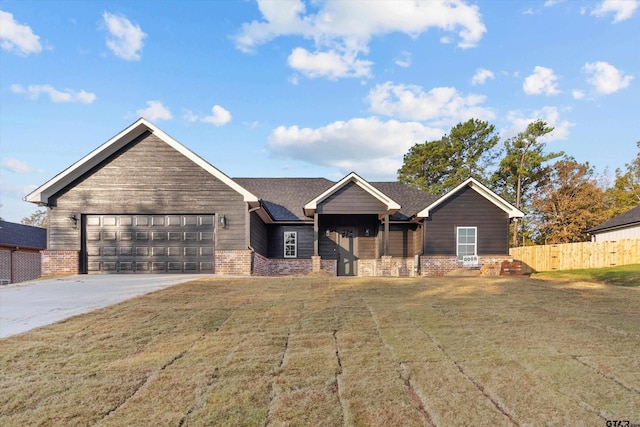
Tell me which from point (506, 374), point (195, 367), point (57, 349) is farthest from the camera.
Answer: point (57, 349)

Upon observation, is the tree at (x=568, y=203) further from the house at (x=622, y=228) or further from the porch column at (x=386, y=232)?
the porch column at (x=386, y=232)

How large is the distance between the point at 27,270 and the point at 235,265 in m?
17.1

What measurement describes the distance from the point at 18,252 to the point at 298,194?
54.2 feet

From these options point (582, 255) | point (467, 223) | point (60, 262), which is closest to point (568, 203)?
point (582, 255)

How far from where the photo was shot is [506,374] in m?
3.89

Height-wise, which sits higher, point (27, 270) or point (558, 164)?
point (558, 164)

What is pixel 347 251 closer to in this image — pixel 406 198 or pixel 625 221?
pixel 406 198

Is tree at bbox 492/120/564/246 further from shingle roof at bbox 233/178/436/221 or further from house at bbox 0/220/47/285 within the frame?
house at bbox 0/220/47/285

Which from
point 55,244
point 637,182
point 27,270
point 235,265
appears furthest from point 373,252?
point 637,182

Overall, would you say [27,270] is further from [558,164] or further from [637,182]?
[637,182]

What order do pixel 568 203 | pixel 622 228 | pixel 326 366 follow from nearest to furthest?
1. pixel 326 366
2. pixel 622 228
3. pixel 568 203

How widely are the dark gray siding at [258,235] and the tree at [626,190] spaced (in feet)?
110

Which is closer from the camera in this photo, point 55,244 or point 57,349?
point 57,349

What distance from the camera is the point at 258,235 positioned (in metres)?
17.5
